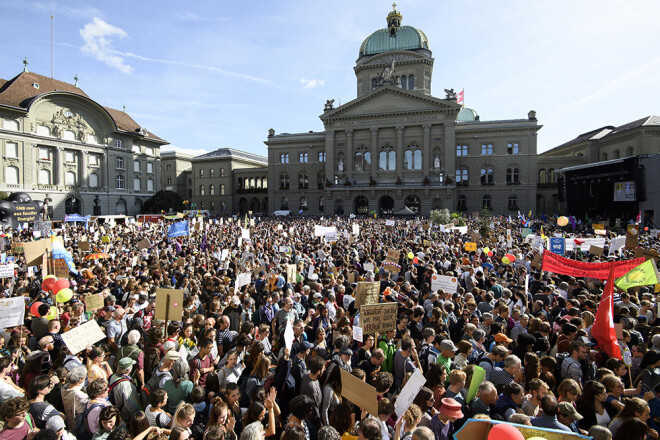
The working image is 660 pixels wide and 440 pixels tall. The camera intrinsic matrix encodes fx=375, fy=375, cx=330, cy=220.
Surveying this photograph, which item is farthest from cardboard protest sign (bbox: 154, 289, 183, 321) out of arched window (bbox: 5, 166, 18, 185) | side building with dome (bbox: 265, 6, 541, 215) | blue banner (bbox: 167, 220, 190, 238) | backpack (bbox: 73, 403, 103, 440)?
arched window (bbox: 5, 166, 18, 185)

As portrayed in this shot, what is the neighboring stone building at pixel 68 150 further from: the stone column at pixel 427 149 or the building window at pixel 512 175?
the building window at pixel 512 175

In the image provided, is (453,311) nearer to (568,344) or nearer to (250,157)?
(568,344)

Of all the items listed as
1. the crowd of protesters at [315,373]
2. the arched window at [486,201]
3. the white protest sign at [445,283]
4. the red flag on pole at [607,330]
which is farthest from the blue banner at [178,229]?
the arched window at [486,201]

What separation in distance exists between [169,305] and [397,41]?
67.8 meters

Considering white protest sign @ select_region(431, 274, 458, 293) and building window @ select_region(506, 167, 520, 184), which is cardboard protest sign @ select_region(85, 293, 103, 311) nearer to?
white protest sign @ select_region(431, 274, 458, 293)

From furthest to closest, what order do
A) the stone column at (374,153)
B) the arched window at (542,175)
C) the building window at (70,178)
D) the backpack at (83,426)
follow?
the arched window at (542,175), the stone column at (374,153), the building window at (70,178), the backpack at (83,426)

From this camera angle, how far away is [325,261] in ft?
→ 49.6

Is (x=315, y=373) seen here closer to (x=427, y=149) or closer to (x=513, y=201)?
(x=427, y=149)

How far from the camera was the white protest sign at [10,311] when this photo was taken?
6.80 metres

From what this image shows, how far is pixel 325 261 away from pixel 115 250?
38.1 feet

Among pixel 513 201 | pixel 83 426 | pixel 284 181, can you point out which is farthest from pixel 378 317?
pixel 284 181

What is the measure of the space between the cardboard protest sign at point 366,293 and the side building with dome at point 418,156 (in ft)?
147

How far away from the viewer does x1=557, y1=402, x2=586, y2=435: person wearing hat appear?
4145mm

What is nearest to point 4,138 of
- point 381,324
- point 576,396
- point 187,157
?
point 187,157
